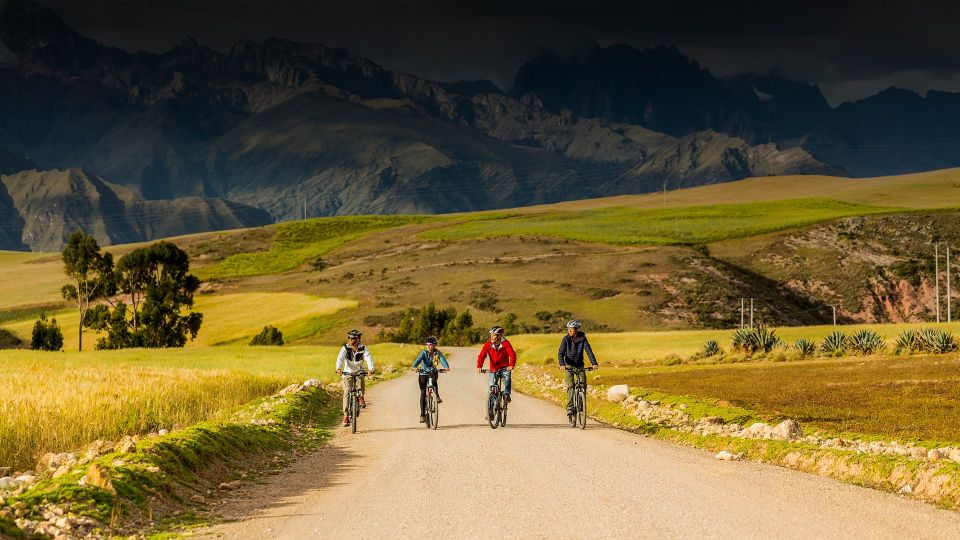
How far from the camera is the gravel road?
1282 centimetres

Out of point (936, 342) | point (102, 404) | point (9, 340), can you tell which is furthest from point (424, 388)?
point (9, 340)

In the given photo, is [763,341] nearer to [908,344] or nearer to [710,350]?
[710,350]

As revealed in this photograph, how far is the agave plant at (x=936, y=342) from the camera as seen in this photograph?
50.7 metres

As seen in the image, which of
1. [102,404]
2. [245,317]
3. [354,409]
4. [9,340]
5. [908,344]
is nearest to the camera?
[102,404]

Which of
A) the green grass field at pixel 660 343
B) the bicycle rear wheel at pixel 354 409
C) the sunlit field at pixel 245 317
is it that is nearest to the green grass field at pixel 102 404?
the bicycle rear wheel at pixel 354 409

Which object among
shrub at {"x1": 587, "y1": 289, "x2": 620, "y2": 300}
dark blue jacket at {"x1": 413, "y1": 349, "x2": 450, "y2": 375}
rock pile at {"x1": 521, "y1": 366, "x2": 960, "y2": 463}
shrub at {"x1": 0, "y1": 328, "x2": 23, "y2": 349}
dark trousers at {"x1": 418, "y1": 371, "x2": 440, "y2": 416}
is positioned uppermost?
shrub at {"x1": 587, "y1": 289, "x2": 620, "y2": 300}

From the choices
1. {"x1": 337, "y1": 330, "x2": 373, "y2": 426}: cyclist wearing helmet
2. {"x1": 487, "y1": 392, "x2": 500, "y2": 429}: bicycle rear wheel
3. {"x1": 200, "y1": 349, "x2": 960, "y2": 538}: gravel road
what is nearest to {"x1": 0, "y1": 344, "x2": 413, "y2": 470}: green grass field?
{"x1": 337, "y1": 330, "x2": 373, "y2": 426}: cyclist wearing helmet

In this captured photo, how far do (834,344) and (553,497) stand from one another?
152 ft

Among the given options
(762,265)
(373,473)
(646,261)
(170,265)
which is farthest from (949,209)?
(373,473)

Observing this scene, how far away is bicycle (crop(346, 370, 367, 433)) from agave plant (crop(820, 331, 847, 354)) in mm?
36949

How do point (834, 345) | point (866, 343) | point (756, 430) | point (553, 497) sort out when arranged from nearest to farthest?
1. point (553, 497)
2. point (756, 430)
3. point (866, 343)
4. point (834, 345)

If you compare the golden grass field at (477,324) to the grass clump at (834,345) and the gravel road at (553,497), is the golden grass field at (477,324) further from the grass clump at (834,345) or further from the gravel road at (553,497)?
the grass clump at (834,345)

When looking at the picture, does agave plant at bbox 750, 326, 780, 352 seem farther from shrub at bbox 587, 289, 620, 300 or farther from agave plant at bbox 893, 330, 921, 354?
shrub at bbox 587, 289, 620, 300

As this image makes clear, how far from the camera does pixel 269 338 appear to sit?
11488cm
